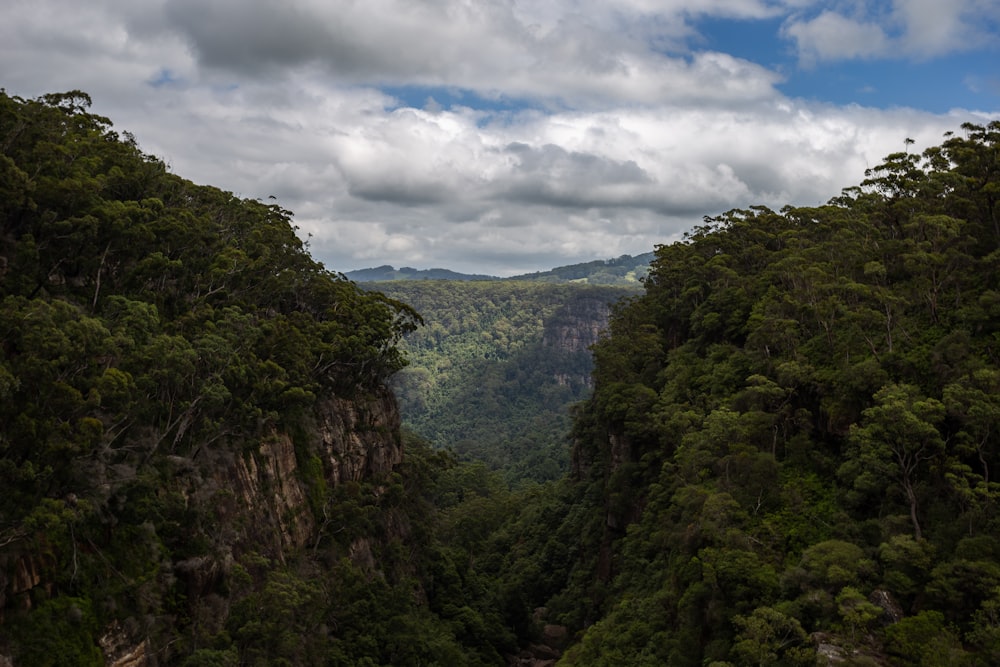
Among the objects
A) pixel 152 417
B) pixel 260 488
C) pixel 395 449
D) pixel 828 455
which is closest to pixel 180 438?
pixel 152 417

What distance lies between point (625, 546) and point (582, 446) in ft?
82.1

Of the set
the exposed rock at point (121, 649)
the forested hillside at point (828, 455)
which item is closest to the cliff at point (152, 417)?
the exposed rock at point (121, 649)

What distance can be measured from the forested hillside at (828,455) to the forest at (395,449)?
0.17 metres

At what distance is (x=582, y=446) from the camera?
74125mm

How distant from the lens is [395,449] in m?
59.1

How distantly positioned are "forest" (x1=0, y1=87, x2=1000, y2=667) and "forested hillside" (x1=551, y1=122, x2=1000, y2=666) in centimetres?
17

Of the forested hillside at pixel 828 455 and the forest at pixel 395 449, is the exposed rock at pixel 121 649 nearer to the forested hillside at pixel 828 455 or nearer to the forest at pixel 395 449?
the forest at pixel 395 449

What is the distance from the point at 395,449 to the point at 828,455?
3588cm

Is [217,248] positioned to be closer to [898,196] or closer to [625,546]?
[625,546]

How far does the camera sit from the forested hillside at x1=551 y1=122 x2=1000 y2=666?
24625 mm

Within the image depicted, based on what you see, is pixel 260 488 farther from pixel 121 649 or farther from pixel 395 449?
pixel 395 449

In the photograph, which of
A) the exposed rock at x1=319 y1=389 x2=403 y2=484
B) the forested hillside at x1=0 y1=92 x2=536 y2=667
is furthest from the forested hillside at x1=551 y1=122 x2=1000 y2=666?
the exposed rock at x1=319 y1=389 x2=403 y2=484

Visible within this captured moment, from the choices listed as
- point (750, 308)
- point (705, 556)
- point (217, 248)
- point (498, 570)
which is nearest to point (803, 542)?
point (705, 556)

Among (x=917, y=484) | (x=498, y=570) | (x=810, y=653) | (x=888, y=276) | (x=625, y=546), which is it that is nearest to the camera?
(x=810, y=653)
